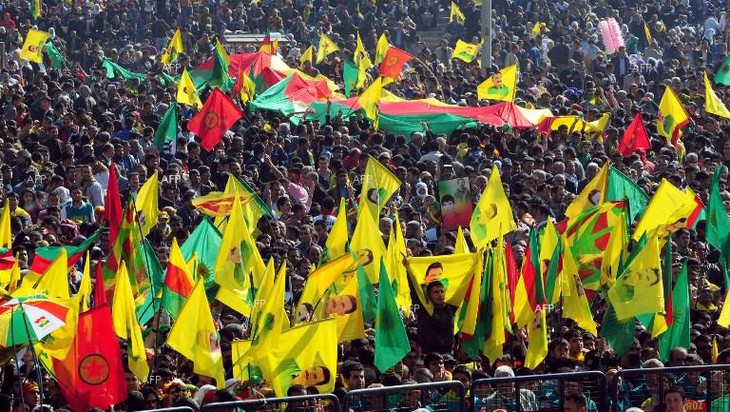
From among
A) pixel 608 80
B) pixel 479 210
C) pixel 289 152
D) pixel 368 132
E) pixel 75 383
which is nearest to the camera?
pixel 75 383

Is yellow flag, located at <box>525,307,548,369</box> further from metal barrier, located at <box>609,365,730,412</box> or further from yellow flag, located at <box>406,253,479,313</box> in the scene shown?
metal barrier, located at <box>609,365,730,412</box>

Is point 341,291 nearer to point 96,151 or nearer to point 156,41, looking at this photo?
point 96,151

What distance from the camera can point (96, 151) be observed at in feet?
63.6

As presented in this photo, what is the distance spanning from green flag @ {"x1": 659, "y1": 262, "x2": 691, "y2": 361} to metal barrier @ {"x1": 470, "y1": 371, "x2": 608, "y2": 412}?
1.84 metres

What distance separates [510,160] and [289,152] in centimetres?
242

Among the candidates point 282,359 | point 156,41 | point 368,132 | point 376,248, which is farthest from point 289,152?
point 156,41

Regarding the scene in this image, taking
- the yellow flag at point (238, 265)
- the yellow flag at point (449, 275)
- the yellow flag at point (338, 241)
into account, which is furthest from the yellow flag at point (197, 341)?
the yellow flag at point (338, 241)

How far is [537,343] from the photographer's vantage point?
1280 centimetres

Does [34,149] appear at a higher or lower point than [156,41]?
higher

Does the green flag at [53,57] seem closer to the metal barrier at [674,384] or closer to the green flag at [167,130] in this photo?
the green flag at [167,130]

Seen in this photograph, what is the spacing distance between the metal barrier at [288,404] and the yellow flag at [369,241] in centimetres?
347

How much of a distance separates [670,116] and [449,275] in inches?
358

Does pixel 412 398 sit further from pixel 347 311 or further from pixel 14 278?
pixel 14 278

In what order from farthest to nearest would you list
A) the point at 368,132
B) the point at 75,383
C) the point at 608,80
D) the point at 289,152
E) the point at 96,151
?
the point at 608,80
the point at 368,132
the point at 289,152
the point at 96,151
the point at 75,383
